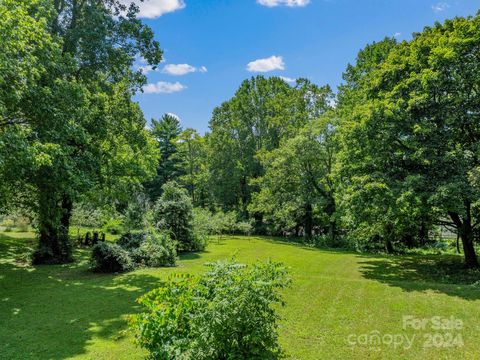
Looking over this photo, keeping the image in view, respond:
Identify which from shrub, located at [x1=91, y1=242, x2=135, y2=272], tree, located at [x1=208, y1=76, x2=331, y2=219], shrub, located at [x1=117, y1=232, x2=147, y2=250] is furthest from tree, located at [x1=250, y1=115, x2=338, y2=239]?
shrub, located at [x1=91, y1=242, x2=135, y2=272]

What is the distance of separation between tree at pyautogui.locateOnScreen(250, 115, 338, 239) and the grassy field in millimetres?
11990

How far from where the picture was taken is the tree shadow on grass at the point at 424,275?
9.82 m

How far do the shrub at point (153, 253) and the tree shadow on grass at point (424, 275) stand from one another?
8172 millimetres

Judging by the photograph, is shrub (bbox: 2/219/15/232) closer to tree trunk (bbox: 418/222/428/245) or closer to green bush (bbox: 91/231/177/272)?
green bush (bbox: 91/231/177/272)

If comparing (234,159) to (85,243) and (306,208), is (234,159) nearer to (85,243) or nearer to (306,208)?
(306,208)

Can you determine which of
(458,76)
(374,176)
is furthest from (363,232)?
(458,76)

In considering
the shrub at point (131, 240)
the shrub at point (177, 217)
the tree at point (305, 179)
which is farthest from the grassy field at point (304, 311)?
the tree at point (305, 179)

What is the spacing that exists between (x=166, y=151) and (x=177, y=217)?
27296mm

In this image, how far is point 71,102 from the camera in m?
10.6

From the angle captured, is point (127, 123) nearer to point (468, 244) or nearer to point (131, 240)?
point (131, 240)

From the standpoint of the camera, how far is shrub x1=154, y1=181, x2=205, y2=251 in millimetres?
18031

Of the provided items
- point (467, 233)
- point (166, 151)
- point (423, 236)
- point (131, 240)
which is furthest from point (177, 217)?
point (166, 151)

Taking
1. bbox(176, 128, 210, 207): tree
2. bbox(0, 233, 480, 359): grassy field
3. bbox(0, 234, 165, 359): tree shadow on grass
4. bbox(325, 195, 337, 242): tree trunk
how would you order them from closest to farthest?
bbox(0, 233, 480, 359): grassy field < bbox(0, 234, 165, 359): tree shadow on grass < bbox(325, 195, 337, 242): tree trunk < bbox(176, 128, 210, 207): tree

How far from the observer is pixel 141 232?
1446 cm
